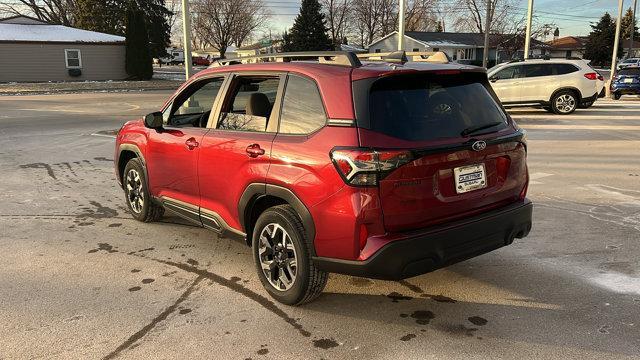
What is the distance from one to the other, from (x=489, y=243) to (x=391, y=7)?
77.0 metres

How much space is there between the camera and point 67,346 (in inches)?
127

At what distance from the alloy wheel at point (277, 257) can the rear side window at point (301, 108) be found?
0.71 meters

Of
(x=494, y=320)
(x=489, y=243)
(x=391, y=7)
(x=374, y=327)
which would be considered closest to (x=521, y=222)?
(x=489, y=243)

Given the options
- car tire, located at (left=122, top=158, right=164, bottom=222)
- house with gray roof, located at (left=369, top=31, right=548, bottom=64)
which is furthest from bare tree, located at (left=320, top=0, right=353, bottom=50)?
car tire, located at (left=122, top=158, right=164, bottom=222)

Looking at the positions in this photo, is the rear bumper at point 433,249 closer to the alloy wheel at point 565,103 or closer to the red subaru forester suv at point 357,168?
the red subaru forester suv at point 357,168

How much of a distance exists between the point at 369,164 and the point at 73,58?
39500mm

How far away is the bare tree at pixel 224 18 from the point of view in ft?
237

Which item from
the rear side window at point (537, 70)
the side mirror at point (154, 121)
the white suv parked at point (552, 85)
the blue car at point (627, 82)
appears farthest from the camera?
the blue car at point (627, 82)

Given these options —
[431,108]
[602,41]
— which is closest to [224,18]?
[602,41]

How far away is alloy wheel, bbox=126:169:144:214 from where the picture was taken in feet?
18.5

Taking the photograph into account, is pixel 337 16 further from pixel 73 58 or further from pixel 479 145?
pixel 479 145

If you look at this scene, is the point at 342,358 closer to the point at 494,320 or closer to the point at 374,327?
the point at 374,327

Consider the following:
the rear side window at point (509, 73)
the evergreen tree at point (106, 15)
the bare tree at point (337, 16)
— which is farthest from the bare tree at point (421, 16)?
the rear side window at point (509, 73)

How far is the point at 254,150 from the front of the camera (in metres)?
3.77
